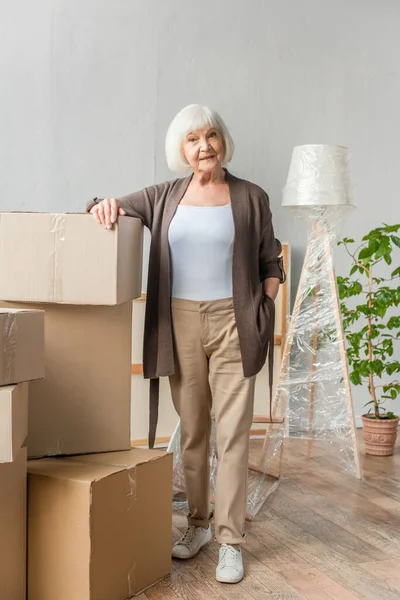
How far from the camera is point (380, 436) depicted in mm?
3730

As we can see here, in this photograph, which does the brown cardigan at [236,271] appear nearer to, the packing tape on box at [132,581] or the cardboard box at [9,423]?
the packing tape on box at [132,581]

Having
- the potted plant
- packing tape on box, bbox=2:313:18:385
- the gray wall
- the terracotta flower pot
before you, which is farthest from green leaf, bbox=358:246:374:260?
packing tape on box, bbox=2:313:18:385

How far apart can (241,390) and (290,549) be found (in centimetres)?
59

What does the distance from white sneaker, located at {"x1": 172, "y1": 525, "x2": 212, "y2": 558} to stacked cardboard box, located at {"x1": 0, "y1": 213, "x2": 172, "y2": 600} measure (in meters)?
0.14

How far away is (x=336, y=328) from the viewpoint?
11.3 ft

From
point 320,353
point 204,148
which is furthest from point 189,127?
point 320,353

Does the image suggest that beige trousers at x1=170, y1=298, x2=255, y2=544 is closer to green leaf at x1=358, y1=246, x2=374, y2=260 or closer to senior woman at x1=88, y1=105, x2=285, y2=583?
senior woman at x1=88, y1=105, x2=285, y2=583

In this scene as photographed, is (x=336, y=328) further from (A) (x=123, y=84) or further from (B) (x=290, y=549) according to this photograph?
(A) (x=123, y=84)

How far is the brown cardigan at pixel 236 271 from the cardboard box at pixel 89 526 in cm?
37

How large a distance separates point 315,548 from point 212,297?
34.7 inches

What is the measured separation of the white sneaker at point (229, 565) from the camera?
2166 millimetres

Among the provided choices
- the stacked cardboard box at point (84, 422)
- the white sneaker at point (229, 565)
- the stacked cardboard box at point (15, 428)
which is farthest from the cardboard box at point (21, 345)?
the white sneaker at point (229, 565)

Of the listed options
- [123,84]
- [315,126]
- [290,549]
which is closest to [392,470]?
[290,549]

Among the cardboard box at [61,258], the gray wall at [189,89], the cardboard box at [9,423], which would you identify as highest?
the gray wall at [189,89]
